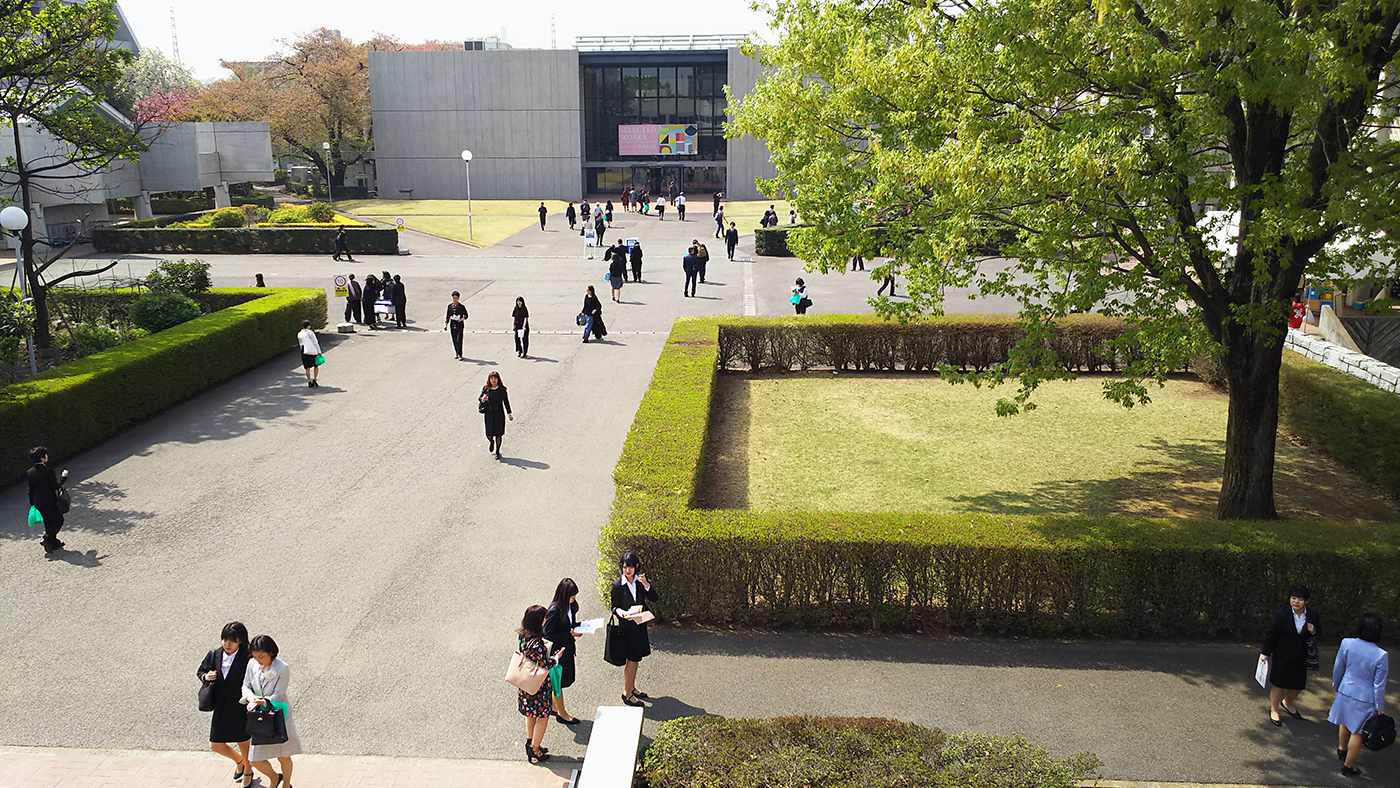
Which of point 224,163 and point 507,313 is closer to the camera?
point 507,313

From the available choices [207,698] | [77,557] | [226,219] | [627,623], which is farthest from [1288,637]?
[226,219]

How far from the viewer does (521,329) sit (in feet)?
62.6

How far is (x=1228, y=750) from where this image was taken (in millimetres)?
7105

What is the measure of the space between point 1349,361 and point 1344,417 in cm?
283

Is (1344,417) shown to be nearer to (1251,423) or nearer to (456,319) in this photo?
(1251,423)

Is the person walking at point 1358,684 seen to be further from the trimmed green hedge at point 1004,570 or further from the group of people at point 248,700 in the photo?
the group of people at point 248,700

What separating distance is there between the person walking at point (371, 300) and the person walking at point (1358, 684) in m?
19.7

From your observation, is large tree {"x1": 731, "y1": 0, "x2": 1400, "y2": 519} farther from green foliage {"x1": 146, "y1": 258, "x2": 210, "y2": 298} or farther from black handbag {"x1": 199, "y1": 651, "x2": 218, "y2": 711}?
green foliage {"x1": 146, "y1": 258, "x2": 210, "y2": 298}

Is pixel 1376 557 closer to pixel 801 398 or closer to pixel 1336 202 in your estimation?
pixel 1336 202

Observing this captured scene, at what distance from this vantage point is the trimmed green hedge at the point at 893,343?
18.2 meters

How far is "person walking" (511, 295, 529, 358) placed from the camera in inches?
741

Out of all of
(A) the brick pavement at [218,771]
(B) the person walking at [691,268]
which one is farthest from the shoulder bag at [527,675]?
(B) the person walking at [691,268]

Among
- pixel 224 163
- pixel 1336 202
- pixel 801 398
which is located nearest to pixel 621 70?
pixel 224 163

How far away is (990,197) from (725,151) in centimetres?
5005
